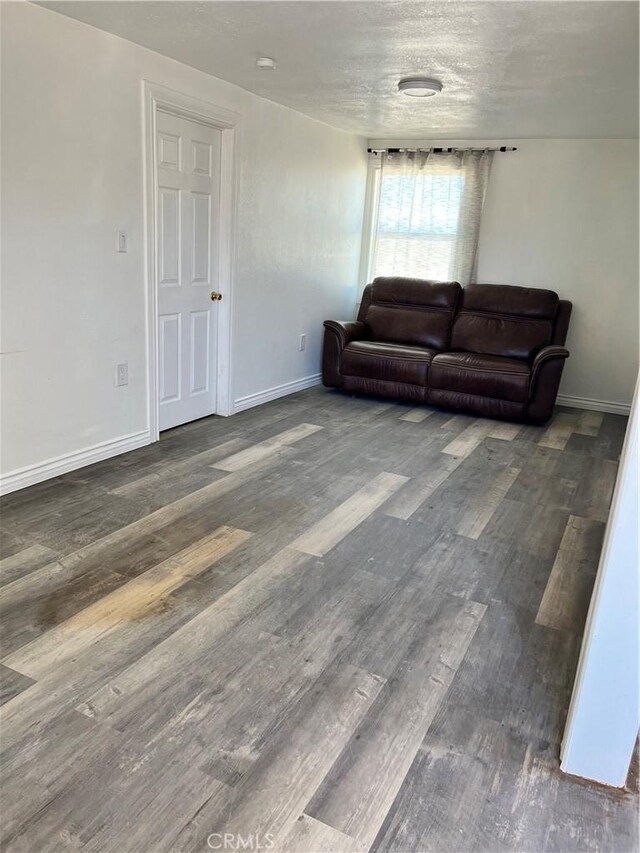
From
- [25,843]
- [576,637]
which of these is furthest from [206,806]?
[576,637]

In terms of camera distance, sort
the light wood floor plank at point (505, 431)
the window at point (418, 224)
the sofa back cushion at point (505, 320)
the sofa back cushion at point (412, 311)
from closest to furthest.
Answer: the light wood floor plank at point (505, 431)
the sofa back cushion at point (505, 320)
the sofa back cushion at point (412, 311)
the window at point (418, 224)

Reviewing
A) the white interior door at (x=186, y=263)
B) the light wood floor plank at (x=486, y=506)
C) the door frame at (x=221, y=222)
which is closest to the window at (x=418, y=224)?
the door frame at (x=221, y=222)

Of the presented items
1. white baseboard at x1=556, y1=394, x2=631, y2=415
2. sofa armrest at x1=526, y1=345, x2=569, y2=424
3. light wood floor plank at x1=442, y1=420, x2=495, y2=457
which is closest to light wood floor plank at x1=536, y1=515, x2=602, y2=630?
light wood floor plank at x1=442, y1=420, x2=495, y2=457

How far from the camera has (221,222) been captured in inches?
169

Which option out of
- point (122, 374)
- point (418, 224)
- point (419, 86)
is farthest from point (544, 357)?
point (122, 374)

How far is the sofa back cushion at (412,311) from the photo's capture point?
5.57m

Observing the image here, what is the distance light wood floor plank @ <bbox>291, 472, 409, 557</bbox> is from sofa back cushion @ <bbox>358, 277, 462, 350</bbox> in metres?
2.23

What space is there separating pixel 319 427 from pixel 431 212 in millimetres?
2593

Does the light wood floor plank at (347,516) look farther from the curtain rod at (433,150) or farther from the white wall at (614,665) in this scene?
the curtain rod at (433,150)

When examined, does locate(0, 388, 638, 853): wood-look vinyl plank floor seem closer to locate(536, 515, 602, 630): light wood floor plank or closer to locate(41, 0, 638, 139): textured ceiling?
locate(536, 515, 602, 630): light wood floor plank

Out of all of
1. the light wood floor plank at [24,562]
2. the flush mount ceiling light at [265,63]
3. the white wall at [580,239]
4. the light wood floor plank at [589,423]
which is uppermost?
the flush mount ceiling light at [265,63]

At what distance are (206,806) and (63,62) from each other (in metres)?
3.10

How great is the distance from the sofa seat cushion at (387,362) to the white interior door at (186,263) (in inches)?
50.3

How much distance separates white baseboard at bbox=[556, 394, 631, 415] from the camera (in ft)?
17.9
